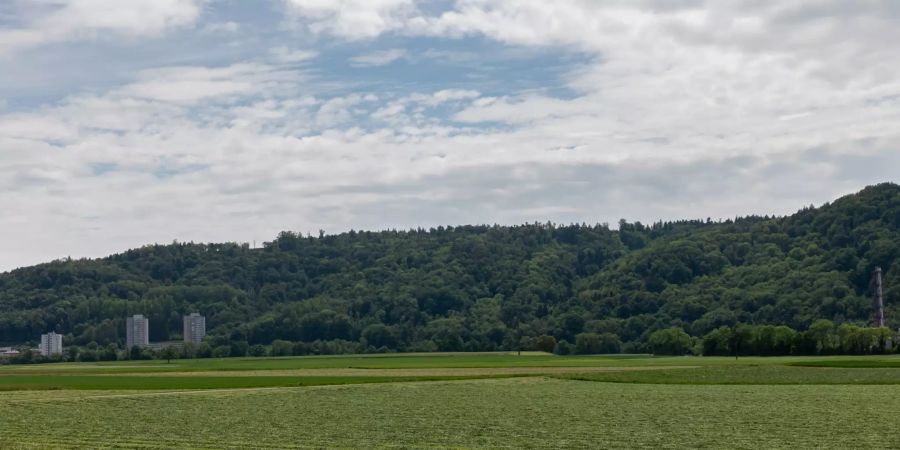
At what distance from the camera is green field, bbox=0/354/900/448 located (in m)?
37.1

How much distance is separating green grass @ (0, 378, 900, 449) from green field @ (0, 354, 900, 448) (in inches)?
2.0

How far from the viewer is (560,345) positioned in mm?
172125

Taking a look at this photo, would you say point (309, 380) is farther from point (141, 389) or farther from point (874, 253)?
point (874, 253)

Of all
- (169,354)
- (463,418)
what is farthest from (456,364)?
(463,418)

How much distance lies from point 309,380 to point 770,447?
2072 inches

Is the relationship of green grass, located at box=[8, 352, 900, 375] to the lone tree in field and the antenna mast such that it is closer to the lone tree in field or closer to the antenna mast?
the lone tree in field

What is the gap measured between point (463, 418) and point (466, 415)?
148 cm

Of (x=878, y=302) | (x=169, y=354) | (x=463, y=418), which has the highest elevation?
(x=878, y=302)

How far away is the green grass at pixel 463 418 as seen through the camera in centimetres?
3688

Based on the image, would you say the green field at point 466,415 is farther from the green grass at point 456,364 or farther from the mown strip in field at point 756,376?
the green grass at point 456,364

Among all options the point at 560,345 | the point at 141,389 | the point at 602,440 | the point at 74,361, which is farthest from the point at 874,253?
the point at 602,440

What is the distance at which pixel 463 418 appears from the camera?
4509 centimetres

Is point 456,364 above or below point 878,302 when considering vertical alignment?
below

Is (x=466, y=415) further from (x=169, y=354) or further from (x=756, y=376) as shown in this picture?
(x=169, y=354)
